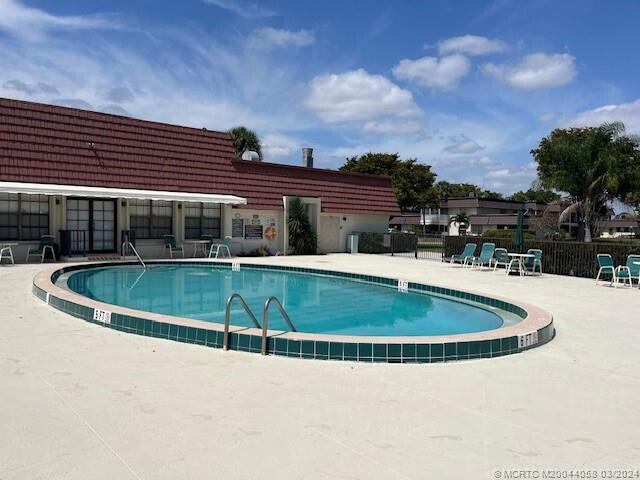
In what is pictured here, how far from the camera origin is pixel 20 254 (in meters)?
17.0

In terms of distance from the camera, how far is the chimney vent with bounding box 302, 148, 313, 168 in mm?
27531

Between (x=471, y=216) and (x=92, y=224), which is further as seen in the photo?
(x=471, y=216)

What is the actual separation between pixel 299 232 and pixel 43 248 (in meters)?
10.7

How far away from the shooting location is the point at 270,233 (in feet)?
76.7

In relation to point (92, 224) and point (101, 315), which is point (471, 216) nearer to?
point (92, 224)

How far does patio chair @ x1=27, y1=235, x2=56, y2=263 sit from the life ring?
8.90 m

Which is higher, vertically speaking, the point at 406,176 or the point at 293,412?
the point at 406,176

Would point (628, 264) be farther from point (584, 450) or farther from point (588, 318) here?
point (584, 450)

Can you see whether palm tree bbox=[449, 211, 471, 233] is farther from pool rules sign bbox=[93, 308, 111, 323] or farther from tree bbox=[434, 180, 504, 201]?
pool rules sign bbox=[93, 308, 111, 323]

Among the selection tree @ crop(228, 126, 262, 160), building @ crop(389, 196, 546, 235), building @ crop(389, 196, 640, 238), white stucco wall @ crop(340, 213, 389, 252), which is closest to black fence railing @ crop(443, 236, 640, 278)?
white stucco wall @ crop(340, 213, 389, 252)

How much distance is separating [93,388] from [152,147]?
17.4 metres

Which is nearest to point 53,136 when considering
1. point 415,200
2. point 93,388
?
point 93,388

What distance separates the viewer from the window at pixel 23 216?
16.9m

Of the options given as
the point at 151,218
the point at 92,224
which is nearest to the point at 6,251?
the point at 92,224
